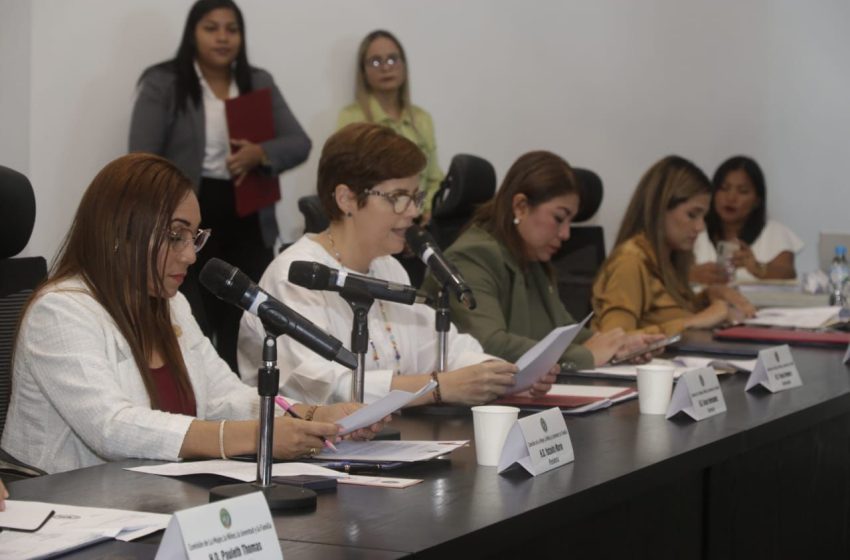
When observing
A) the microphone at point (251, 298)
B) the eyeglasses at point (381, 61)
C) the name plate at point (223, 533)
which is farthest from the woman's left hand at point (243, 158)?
the name plate at point (223, 533)

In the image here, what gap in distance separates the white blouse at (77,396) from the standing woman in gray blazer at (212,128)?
7.08 feet

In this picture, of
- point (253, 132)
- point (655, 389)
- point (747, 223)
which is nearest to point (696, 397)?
point (655, 389)

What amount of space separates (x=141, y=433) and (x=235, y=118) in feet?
8.65

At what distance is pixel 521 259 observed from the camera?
352 cm

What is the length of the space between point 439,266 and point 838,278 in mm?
2537

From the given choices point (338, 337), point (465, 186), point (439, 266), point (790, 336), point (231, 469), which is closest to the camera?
point (231, 469)

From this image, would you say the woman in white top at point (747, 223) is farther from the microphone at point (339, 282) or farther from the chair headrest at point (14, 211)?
the chair headrest at point (14, 211)

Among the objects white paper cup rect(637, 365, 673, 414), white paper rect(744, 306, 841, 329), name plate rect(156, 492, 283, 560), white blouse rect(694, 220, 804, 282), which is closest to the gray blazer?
white paper rect(744, 306, 841, 329)

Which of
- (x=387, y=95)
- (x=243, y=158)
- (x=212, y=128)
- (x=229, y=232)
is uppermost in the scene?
(x=387, y=95)

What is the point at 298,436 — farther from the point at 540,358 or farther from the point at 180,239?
the point at 540,358

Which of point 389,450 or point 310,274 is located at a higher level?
point 310,274

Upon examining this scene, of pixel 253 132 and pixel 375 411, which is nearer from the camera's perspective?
pixel 375 411

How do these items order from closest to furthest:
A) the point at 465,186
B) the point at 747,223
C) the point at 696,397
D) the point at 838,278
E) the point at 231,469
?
the point at 231,469
the point at 696,397
the point at 465,186
the point at 838,278
the point at 747,223

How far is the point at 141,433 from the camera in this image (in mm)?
2012
